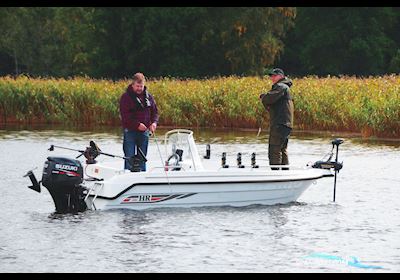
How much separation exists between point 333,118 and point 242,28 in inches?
1445

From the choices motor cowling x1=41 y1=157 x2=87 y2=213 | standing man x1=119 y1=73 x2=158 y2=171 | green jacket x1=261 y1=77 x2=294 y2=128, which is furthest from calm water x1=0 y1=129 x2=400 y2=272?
standing man x1=119 y1=73 x2=158 y2=171

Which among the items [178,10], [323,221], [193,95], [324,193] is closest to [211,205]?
[323,221]

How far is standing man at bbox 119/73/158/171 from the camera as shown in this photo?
16.4 m

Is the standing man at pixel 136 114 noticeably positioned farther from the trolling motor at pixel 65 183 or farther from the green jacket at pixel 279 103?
the green jacket at pixel 279 103

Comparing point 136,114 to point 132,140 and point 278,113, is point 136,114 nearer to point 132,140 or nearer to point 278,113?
point 132,140

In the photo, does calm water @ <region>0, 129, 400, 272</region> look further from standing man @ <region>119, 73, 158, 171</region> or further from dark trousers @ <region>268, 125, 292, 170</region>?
standing man @ <region>119, 73, 158, 171</region>

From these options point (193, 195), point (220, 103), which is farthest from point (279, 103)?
point (220, 103)

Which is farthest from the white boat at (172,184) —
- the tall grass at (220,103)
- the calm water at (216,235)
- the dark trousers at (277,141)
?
the tall grass at (220,103)

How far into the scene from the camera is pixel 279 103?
1703 centimetres

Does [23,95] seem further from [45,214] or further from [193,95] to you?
[45,214]

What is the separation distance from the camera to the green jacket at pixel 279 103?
16.9m

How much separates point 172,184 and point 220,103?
17546 mm

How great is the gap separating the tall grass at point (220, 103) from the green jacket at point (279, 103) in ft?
35.6

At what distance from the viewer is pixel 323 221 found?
15000mm
